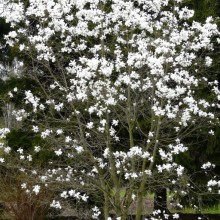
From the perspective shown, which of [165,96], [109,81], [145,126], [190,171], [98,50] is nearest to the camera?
[165,96]

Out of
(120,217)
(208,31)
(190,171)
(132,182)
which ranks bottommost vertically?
(120,217)

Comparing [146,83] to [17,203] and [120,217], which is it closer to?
[120,217]

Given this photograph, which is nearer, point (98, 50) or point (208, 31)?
point (208, 31)

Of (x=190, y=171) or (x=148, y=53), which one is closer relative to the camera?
(x=148, y=53)

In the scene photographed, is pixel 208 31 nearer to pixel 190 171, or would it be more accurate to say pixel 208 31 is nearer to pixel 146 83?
pixel 146 83

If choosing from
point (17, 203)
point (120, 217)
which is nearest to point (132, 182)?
point (120, 217)

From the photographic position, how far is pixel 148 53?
565cm

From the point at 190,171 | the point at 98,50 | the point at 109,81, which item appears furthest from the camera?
the point at 190,171

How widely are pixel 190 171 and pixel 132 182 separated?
9.33 ft

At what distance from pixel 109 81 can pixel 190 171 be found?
3262mm

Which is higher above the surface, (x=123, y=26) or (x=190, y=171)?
(x=123, y=26)

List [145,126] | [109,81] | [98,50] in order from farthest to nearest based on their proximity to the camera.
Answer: [145,126], [98,50], [109,81]

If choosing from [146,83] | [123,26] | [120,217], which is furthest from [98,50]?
[120,217]

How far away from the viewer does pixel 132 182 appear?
19.3 feet
